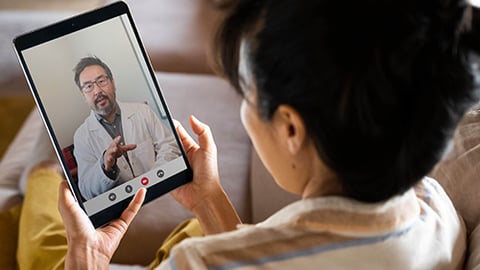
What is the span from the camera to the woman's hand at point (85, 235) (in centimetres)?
97

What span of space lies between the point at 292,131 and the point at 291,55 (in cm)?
10

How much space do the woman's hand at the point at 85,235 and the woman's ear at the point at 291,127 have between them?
0.35 metres

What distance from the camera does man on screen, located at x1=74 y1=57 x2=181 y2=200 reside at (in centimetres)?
100

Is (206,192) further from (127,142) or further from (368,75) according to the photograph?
(368,75)

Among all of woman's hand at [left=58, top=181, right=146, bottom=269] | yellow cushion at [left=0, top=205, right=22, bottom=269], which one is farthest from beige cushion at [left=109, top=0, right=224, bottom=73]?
woman's hand at [left=58, top=181, right=146, bottom=269]

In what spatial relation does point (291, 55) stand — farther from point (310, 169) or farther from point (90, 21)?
point (90, 21)

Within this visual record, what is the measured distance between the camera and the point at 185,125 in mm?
1582

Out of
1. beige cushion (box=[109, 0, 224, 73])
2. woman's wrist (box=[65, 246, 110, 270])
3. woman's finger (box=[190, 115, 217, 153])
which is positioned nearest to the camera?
woman's wrist (box=[65, 246, 110, 270])

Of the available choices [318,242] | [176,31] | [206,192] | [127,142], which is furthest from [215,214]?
[176,31]

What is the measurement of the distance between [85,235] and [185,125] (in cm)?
63

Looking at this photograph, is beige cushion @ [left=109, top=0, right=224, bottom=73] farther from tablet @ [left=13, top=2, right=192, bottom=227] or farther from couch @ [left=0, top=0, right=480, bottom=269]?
tablet @ [left=13, top=2, right=192, bottom=227]

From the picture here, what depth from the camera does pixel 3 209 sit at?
57.1 inches

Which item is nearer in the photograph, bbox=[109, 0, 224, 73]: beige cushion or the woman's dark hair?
the woman's dark hair

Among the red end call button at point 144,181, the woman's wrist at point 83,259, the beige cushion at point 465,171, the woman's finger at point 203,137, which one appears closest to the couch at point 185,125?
the beige cushion at point 465,171
